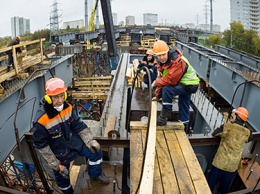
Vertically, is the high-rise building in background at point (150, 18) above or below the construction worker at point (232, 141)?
above

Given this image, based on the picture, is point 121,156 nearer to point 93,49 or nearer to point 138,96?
point 138,96

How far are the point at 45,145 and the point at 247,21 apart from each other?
125 meters

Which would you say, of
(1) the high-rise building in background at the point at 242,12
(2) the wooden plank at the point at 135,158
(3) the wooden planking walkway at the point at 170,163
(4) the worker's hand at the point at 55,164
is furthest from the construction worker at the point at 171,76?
(1) the high-rise building in background at the point at 242,12

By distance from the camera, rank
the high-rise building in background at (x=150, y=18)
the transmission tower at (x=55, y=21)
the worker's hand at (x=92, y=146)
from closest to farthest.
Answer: the worker's hand at (x=92, y=146)
the transmission tower at (x=55, y=21)
the high-rise building in background at (x=150, y=18)

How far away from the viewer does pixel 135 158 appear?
3.66 m

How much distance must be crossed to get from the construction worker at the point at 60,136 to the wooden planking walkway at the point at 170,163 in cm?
73

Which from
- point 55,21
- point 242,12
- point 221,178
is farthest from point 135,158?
point 242,12

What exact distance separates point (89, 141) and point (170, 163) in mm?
1287

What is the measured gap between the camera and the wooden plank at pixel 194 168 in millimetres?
3098

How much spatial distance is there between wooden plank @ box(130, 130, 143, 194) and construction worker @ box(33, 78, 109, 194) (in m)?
0.58

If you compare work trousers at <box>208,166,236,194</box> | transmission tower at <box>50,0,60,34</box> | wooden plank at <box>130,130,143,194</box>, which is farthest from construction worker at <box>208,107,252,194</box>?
transmission tower at <box>50,0,60,34</box>

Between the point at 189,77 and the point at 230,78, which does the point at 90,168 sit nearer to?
the point at 189,77

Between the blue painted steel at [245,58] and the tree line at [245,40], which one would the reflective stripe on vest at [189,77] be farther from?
the tree line at [245,40]

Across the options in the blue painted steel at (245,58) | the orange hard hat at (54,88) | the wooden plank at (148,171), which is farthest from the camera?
the blue painted steel at (245,58)
